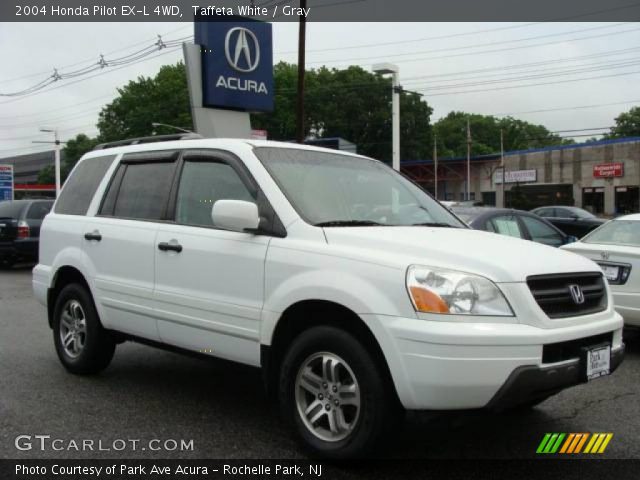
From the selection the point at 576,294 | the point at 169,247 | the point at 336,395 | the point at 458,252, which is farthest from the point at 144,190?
the point at 576,294

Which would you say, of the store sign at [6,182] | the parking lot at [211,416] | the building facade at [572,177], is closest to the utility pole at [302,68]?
the parking lot at [211,416]

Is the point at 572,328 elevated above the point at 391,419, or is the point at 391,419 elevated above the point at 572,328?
the point at 572,328

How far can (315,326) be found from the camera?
3678 millimetres

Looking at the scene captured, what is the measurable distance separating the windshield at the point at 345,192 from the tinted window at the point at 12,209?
513 inches

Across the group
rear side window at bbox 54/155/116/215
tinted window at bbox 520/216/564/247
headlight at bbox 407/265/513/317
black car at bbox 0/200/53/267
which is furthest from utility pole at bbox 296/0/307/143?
headlight at bbox 407/265/513/317

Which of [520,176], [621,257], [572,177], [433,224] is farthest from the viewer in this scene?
[520,176]

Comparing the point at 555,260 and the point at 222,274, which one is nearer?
the point at 555,260

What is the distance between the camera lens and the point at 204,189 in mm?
4562

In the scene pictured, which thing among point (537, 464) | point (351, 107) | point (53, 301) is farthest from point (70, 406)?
point (351, 107)

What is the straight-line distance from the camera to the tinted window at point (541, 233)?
9.38 m

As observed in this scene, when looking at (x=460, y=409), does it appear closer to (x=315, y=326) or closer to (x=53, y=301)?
(x=315, y=326)

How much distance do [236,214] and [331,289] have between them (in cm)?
75

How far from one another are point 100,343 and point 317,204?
94.2 inches

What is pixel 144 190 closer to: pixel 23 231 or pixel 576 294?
pixel 576 294
